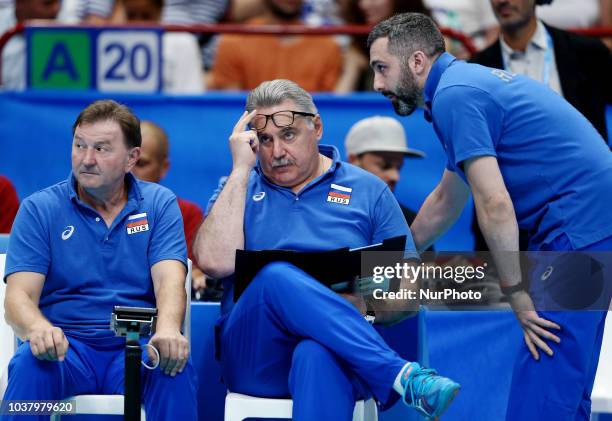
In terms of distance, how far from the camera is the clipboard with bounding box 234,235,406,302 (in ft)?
13.0

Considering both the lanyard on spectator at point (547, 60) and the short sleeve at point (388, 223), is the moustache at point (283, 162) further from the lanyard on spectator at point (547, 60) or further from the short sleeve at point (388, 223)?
the lanyard on spectator at point (547, 60)

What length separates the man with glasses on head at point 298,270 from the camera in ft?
12.4

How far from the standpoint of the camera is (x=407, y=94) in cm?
417

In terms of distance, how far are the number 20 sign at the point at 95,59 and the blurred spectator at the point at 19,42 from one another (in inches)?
13.8

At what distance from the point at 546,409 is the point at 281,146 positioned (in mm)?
1277

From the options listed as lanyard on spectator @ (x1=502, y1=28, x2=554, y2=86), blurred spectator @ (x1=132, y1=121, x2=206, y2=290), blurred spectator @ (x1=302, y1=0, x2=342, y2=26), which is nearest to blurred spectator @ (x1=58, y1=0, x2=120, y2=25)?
blurred spectator @ (x1=302, y1=0, x2=342, y2=26)

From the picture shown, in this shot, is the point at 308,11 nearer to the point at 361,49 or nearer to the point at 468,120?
the point at 361,49

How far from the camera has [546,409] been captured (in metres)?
3.83

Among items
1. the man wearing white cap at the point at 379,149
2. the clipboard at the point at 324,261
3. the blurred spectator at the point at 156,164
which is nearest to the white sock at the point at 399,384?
the clipboard at the point at 324,261

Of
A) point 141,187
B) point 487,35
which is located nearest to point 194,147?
point 487,35

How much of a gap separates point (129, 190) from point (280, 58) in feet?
9.79

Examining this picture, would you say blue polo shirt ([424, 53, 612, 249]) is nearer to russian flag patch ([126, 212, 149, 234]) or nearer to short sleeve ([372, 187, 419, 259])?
short sleeve ([372, 187, 419, 259])

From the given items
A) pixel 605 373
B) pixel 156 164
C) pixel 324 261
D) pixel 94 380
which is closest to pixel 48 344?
pixel 94 380

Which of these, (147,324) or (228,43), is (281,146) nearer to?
(147,324)
